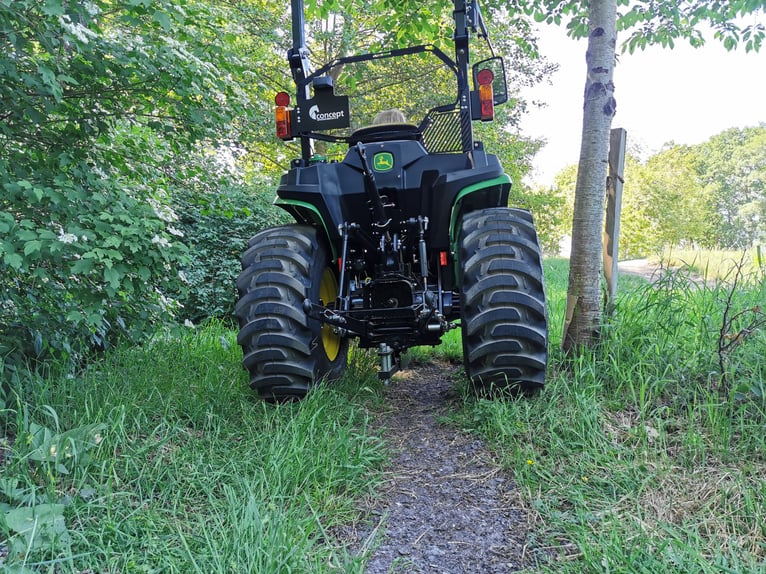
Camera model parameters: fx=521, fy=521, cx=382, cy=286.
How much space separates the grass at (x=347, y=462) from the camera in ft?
5.80

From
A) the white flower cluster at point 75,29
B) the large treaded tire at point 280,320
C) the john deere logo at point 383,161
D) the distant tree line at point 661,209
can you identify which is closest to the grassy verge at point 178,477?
the large treaded tire at point 280,320

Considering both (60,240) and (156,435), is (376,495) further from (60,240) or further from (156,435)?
(60,240)

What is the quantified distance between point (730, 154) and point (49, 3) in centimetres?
6390

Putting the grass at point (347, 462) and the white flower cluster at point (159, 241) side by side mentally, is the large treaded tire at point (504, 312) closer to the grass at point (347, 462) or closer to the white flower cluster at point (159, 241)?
the grass at point (347, 462)

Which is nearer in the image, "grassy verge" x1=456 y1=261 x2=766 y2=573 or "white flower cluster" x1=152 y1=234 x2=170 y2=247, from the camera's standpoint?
"grassy verge" x1=456 y1=261 x2=766 y2=573

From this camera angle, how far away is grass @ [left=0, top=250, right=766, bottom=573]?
1769 mm

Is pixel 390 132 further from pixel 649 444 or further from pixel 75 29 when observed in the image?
pixel 649 444

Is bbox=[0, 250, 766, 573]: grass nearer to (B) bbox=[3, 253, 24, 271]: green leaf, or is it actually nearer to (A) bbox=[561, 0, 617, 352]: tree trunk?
(A) bbox=[561, 0, 617, 352]: tree trunk

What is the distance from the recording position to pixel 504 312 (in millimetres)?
2807

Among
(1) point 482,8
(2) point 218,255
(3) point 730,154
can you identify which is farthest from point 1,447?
(3) point 730,154

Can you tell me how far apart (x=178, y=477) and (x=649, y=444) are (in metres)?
2.17

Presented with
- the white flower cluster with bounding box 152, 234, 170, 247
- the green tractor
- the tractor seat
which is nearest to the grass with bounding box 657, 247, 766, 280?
the green tractor

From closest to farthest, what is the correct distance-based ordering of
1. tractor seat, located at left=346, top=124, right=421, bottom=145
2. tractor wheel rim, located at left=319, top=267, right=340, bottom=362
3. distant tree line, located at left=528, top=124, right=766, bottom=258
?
tractor wheel rim, located at left=319, top=267, right=340, bottom=362 < tractor seat, located at left=346, top=124, right=421, bottom=145 < distant tree line, located at left=528, top=124, right=766, bottom=258

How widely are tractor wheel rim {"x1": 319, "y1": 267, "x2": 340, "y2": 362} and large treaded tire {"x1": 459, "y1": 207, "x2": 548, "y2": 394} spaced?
107cm
